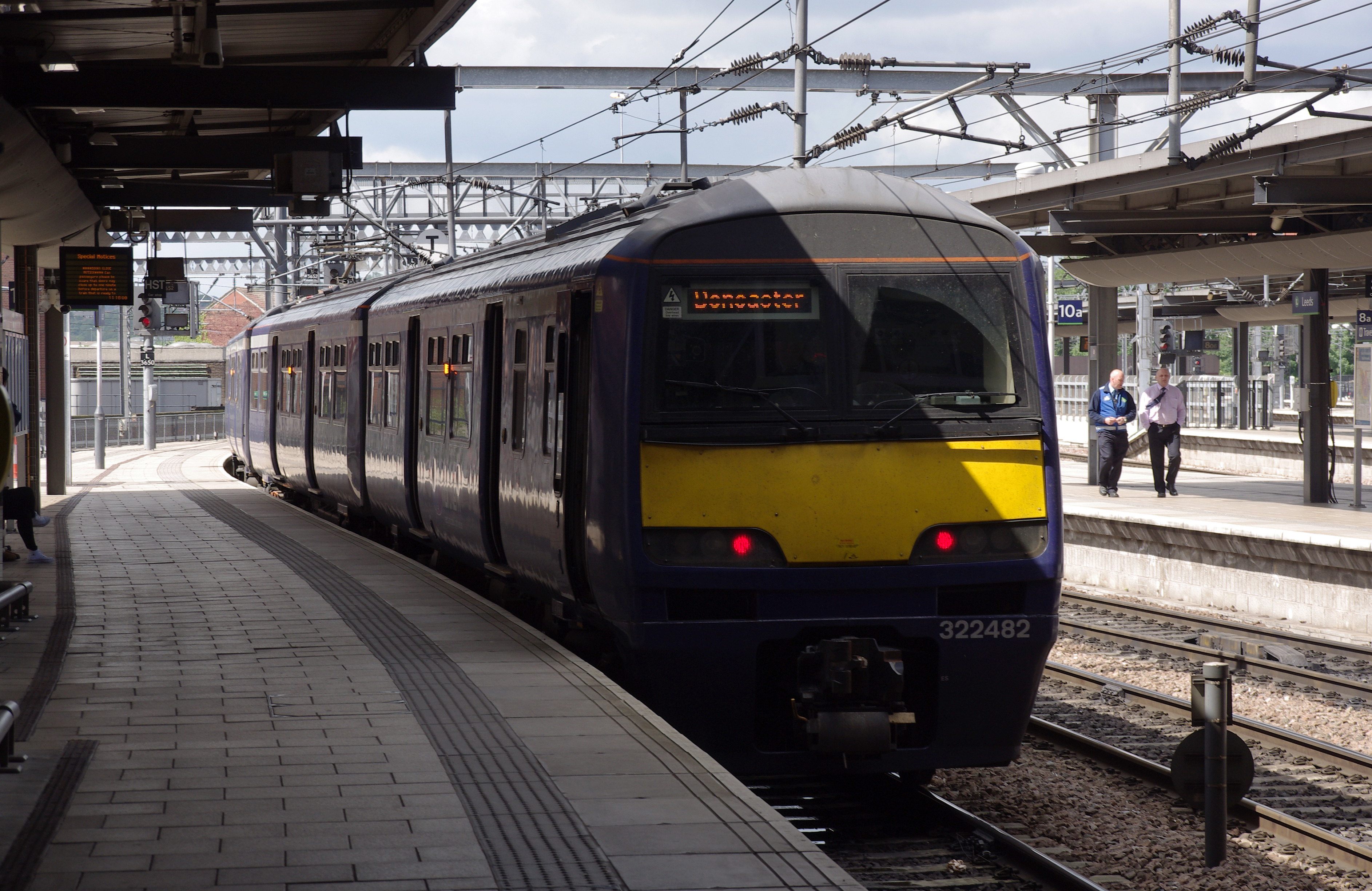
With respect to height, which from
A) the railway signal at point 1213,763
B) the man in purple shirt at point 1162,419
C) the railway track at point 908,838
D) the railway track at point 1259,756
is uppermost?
the man in purple shirt at point 1162,419

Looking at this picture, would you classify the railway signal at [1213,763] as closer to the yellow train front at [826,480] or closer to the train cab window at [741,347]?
the yellow train front at [826,480]

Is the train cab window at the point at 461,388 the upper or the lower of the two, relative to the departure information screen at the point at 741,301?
lower

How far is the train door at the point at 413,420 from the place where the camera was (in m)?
13.6

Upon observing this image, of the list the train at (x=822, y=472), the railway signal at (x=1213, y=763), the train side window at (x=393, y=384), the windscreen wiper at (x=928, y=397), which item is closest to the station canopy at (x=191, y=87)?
the train side window at (x=393, y=384)

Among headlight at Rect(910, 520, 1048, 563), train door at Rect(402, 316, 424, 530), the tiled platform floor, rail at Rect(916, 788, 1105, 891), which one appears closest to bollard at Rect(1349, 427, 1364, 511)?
the tiled platform floor

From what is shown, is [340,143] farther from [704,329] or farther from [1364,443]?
[1364,443]

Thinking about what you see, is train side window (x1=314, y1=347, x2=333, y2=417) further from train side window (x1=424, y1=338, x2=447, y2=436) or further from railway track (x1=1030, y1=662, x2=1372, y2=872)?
railway track (x1=1030, y1=662, x2=1372, y2=872)

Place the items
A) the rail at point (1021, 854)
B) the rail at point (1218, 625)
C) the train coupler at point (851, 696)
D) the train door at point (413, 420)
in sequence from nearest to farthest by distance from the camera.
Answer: the rail at point (1021, 854) → the train coupler at point (851, 696) → the rail at point (1218, 625) → the train door at point (413, 420)

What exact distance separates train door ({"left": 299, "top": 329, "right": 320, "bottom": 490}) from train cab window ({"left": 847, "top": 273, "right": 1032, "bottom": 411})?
1360 cm

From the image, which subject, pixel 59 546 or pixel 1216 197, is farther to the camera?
pixel 1216 197

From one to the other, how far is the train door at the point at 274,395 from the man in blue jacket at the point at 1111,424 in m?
12.2

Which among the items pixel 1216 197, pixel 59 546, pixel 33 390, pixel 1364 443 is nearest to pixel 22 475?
pixel 33 390

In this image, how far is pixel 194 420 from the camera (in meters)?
58.4

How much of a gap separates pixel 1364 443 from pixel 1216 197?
1453 centimetres
